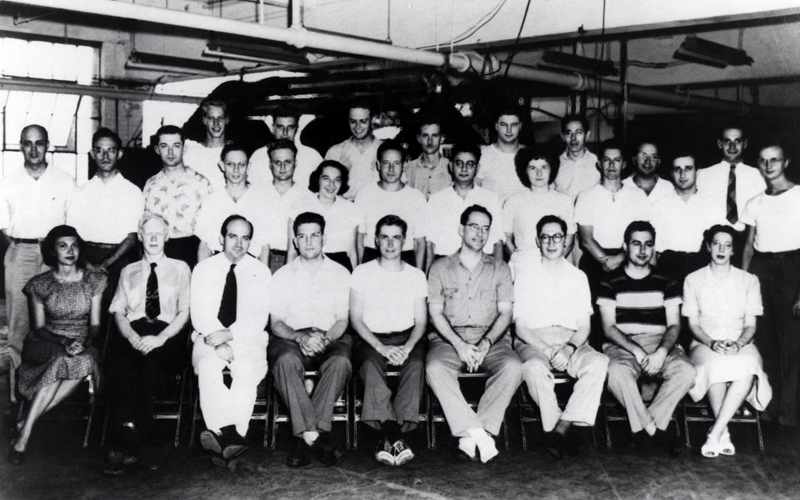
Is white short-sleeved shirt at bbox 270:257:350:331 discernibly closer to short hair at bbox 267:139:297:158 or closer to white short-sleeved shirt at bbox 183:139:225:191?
short hair at bbox 267:139:297:158

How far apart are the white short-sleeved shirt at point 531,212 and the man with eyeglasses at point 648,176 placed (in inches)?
18.3

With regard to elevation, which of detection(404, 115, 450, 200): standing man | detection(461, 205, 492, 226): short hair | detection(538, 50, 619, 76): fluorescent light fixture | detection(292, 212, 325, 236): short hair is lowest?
detection(292, 212, 325, 236): short hair

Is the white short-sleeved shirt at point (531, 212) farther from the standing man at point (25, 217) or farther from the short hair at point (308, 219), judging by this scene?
the standing man at point (25, 217)

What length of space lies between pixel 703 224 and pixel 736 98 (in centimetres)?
677

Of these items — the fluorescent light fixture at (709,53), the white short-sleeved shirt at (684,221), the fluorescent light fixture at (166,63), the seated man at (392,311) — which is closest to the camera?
the seated man at (392,311)

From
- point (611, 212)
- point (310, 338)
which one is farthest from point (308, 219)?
point (611, 212)

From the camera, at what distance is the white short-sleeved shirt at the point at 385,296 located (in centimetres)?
420

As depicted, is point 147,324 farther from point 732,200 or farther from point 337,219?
point 732,200

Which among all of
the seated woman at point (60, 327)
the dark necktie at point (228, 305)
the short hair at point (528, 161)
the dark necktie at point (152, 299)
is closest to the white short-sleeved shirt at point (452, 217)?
the short hair at point (528, 161)

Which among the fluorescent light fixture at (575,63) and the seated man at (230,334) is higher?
the fluorescent light fixture at (575,63)

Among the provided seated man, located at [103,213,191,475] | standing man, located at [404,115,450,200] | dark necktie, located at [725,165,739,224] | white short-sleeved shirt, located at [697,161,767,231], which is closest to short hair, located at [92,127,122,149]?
seated man, located at [103,213,191,475]

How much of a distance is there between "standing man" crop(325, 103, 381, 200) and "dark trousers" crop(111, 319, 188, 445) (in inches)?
69.5

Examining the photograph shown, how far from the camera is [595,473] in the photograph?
3.63 m

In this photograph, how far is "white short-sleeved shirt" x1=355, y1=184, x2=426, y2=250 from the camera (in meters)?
4.74
